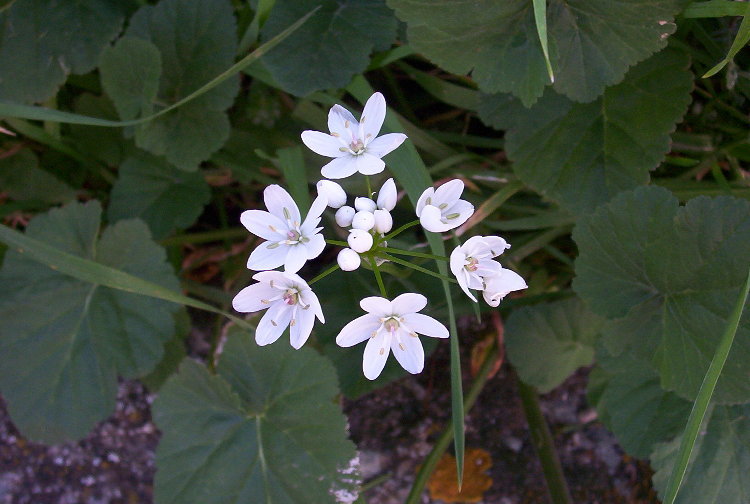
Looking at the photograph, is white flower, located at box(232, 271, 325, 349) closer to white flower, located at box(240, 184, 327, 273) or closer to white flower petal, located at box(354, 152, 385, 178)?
white flower, located at box(240, 184, 327, 273)

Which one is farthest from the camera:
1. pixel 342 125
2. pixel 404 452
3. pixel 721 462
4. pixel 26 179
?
pixel 404 452

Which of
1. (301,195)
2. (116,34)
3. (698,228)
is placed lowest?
(698,228)

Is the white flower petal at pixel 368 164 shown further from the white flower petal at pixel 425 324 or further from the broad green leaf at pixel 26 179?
the broad green leaf at pixel 26 179

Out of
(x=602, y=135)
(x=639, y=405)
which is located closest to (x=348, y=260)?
(x=602, y=135)

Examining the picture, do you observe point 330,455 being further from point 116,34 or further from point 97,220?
point 116,34

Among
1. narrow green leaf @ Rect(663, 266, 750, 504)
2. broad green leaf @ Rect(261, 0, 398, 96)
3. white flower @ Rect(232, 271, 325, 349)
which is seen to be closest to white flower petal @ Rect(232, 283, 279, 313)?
white flower @ Rect(232, 271, 325, 349)

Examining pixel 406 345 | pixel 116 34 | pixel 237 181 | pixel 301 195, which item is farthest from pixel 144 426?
pixel 406 345

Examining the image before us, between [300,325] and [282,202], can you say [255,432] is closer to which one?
[300,325]
